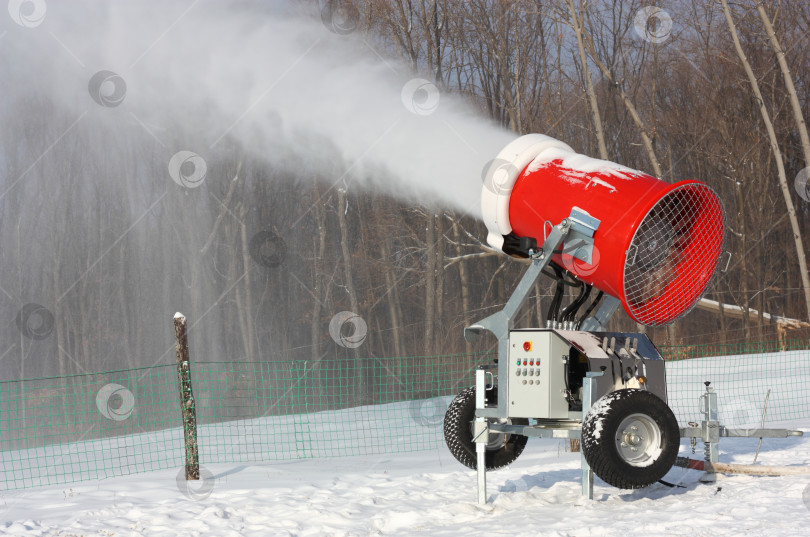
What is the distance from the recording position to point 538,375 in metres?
6.04

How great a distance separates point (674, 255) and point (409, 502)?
2.90 m

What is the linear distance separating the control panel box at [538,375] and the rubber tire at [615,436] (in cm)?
42

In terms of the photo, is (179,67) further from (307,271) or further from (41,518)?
(41,518)

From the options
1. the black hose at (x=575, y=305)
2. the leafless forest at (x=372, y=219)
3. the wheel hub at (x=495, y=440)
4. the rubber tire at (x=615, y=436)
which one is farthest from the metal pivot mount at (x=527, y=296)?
the leafless forest at (x=372, y=219)

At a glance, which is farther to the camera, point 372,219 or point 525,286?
point 372,219

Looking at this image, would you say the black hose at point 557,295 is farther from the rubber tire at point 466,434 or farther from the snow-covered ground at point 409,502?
the snow-covered ground at point 409,502

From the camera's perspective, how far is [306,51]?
2139cm

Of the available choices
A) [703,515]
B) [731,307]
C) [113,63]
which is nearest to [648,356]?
[703,515]

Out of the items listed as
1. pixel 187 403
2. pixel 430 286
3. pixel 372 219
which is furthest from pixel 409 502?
pixel 372 219

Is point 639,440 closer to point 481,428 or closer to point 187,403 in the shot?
point 481,428

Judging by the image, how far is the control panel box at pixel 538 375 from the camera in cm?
599

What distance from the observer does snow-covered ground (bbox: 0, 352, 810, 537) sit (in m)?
5.62

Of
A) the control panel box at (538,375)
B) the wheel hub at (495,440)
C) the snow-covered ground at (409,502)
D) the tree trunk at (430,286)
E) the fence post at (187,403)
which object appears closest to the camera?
the snow-covered ground at (409,502)

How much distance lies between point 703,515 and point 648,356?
126cm
